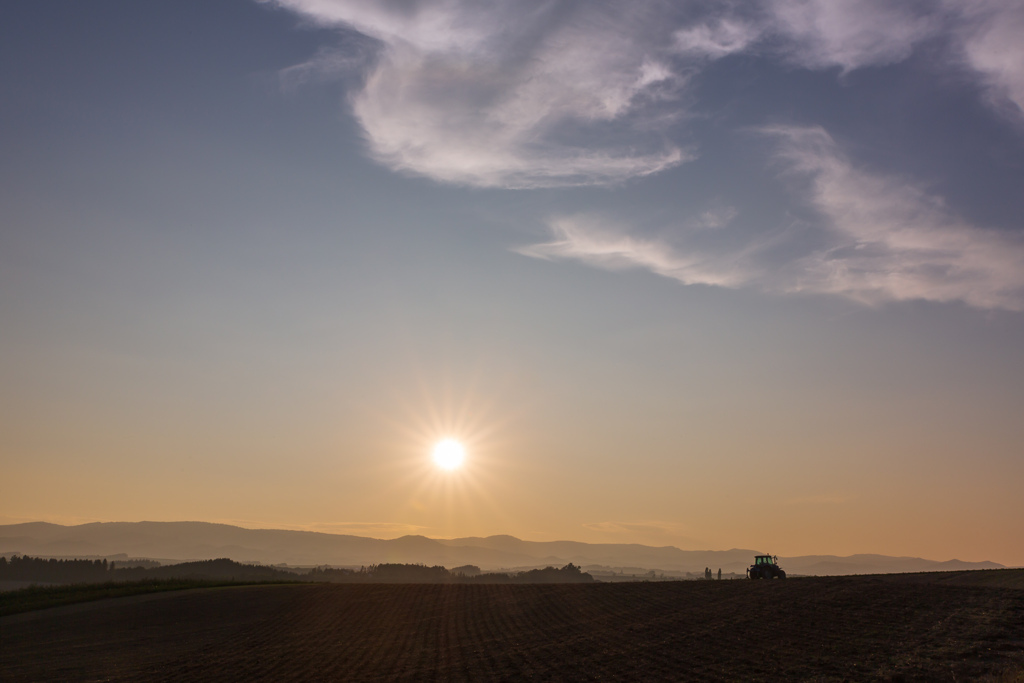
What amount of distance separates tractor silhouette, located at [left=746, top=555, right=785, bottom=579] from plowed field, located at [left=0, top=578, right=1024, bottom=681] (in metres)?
9.67

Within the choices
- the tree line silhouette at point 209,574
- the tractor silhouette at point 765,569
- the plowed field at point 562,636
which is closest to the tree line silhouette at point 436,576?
the tree line silhouette at point 209,574

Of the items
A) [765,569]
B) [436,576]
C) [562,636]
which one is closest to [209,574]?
[436,576]

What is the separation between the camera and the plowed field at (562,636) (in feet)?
73.6

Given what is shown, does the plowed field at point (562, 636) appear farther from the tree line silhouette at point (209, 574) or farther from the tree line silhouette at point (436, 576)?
the tree line silhouette at point (209, 574)

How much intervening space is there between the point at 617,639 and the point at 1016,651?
13.8 meters

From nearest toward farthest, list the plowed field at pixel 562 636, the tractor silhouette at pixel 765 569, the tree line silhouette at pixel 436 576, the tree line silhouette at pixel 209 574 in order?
the plowed field at pixel 562 636
the tractor silhouette at pixel 765 569
the tree line silhouette at pixel 436 576
the tree line silhouette at pixel 209 574

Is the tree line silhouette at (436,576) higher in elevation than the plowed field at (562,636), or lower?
lower

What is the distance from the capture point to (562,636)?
30.7 meters

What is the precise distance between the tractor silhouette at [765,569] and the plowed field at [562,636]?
9.67m

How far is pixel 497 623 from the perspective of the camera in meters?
36.2

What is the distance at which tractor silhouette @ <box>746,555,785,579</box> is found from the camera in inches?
2174

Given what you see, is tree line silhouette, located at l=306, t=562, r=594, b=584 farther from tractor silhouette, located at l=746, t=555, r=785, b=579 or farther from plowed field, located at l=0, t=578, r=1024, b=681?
plowed field, located at l=0, t=578, r=1024, b=681

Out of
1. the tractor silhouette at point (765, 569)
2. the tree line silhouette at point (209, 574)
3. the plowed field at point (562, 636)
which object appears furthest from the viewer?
the tree line silhouette at point (209, 574)

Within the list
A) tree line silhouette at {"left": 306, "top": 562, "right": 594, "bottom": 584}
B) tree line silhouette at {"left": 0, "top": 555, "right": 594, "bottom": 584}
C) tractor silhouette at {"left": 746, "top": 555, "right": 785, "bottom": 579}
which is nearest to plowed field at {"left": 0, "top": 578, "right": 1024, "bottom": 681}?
tractor silhouette at {"left": 746, "top": 555, "right": 785, "bottom": 579}
